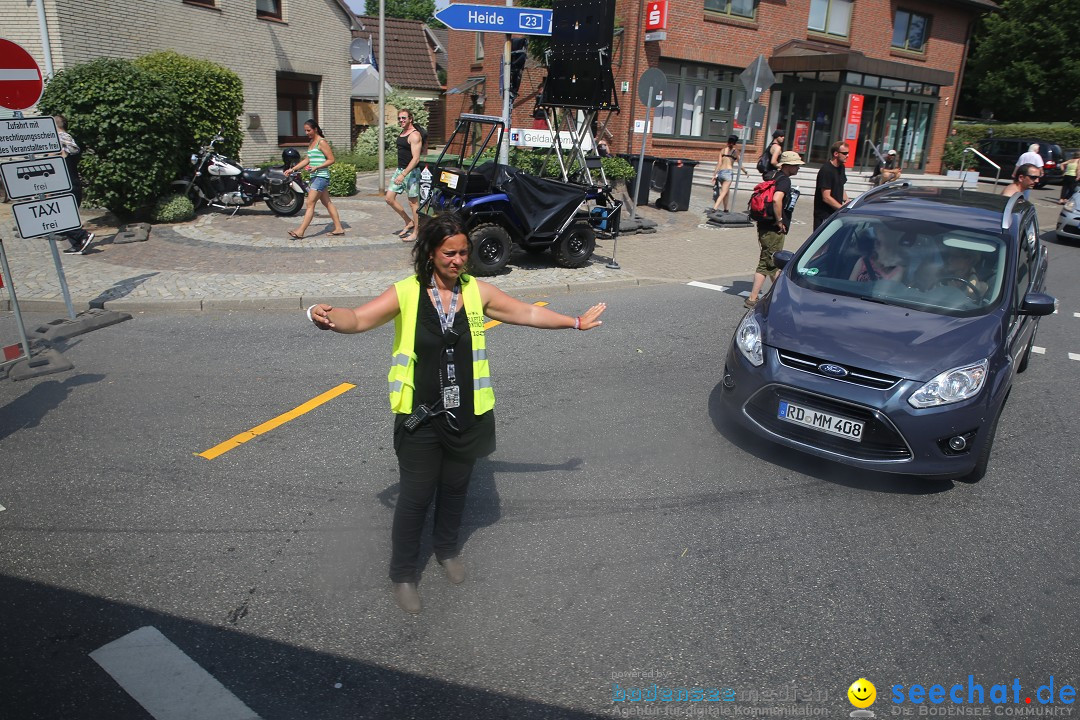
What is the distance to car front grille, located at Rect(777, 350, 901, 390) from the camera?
4.62 m

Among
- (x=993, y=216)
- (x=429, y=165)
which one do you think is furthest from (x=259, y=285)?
(x=993, y=216)

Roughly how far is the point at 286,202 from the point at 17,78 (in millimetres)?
7020

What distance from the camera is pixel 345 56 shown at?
76.2 feet

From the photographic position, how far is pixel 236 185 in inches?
548

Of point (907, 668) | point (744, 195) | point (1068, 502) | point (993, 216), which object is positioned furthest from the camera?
point (744, 195)

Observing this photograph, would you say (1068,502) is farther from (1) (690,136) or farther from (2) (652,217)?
(1) (690,136)

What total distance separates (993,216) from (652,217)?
34.5ft

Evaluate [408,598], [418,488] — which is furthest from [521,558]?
[418,488]

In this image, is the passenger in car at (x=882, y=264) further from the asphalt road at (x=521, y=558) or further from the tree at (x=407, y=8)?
the tree at (x=407, y=8)

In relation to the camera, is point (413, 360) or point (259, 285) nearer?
point (413, 360)

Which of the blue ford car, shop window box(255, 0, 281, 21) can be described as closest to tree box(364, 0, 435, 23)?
shop window box(255, 0, 281, 21)

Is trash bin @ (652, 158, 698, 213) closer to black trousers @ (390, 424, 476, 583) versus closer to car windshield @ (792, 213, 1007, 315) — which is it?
car windshield @ (792, 213, 1007, 315)

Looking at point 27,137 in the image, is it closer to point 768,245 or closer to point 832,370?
point 832,370

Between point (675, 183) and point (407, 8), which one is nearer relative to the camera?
point (675, 183)
